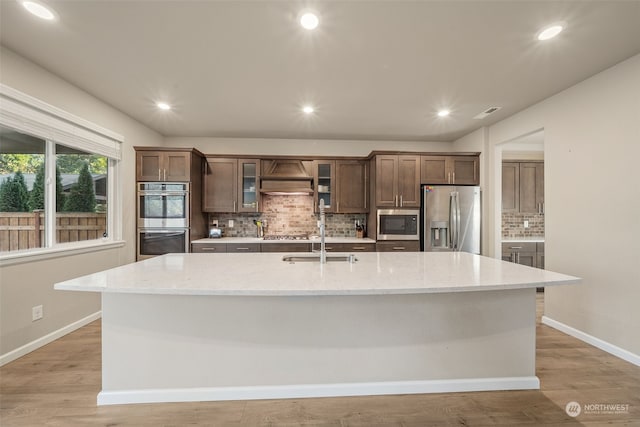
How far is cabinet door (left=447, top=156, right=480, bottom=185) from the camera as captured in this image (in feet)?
14.3

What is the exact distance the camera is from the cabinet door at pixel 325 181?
15.0 ft

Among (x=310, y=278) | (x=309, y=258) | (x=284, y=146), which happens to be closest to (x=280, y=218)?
(x=284, y=146)

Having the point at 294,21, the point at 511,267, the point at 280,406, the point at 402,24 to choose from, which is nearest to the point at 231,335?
the point at 280,406

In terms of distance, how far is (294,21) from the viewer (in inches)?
75.5

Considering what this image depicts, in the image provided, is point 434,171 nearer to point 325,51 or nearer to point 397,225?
point 397,225

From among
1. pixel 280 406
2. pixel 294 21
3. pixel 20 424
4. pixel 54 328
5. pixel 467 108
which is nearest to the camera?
pixel 20 424

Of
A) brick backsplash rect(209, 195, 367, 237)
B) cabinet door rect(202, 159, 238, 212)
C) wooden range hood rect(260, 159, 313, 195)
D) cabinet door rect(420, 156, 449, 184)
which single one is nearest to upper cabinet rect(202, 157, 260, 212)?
cabinet door rect(202, 159, 238, 212)

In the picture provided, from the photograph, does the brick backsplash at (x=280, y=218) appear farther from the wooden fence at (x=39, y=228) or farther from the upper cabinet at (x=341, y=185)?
the wooden fence at (x=39, y=228)

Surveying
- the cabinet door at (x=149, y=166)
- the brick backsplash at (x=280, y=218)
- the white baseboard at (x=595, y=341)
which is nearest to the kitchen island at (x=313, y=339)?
Result: the white baseboard at (x=595, y=341)

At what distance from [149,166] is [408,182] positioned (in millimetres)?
3730

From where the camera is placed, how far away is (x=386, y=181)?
434cm

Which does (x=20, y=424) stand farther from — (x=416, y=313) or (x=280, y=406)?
(x=416, y=313)

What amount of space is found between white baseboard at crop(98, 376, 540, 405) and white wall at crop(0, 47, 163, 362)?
A: 1.26 m

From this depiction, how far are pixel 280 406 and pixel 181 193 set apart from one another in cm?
316
